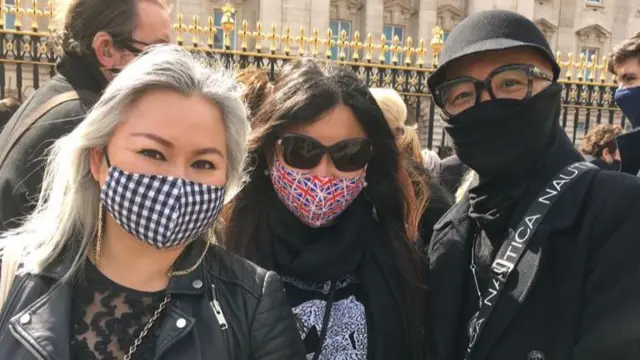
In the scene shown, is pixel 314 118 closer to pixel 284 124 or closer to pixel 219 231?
pixel 284 124

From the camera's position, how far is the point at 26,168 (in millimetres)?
2801

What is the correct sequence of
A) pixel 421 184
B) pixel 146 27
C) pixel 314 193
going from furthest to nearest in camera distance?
pixel 146 27, pixel 421 184, pixel 314 193

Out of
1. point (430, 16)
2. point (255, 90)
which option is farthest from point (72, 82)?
point (430, 16)

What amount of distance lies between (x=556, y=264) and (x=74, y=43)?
8.58ft

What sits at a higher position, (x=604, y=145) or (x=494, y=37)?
(x=494, y=37)

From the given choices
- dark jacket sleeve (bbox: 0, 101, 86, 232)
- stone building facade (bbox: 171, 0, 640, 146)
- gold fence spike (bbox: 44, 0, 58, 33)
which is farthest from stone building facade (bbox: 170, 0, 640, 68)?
dark jacket sleeve (bbox: 0, 101, 86, 232)

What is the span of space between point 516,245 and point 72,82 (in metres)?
2.39

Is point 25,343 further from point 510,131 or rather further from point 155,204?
point 510,131

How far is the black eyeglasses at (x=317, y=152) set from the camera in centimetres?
229

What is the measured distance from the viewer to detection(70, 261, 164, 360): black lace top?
166 centimetres

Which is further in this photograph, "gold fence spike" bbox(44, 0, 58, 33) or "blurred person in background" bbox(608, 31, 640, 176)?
"gold fence spike" bbox(44, 0, 58, 33)

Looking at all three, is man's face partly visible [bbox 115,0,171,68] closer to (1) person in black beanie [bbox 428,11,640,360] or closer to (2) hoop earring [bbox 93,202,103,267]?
(2) hoop earring [bbox 93,202,103,267]

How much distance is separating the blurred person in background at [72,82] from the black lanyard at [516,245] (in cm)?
207

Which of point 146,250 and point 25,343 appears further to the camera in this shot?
point 146,250
